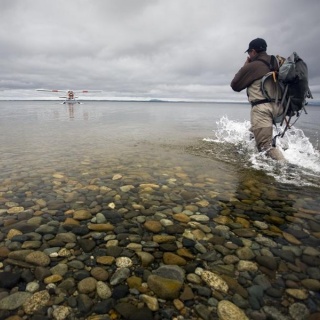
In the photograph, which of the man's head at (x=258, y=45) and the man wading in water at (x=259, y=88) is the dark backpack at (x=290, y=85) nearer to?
the man wading in water at (x=259, y=88)

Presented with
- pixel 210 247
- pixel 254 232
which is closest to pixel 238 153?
pixel 254 232

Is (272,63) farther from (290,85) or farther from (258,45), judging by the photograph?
(290,85)

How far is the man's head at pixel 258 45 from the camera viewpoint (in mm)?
7637

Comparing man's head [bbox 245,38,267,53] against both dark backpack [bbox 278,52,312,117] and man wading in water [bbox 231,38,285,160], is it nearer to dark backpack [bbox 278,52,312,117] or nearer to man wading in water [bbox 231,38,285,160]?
man wading in water [bbox 231,38,285,160]

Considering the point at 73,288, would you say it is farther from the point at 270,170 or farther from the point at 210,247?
the point at 270,170

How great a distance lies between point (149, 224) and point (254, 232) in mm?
1781

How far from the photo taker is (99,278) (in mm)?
2811

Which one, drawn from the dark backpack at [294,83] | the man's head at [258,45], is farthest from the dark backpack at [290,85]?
the man's head at [258,45]

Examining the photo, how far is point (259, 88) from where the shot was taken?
7.91m

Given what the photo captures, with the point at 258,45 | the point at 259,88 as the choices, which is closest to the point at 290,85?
the point at 259,88

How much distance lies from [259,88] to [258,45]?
137cm

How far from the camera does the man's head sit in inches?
301

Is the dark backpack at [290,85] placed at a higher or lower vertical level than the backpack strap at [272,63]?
lower

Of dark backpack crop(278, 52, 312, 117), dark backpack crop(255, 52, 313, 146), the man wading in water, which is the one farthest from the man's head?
dark backpack crop(278, 52, 312, 117)
